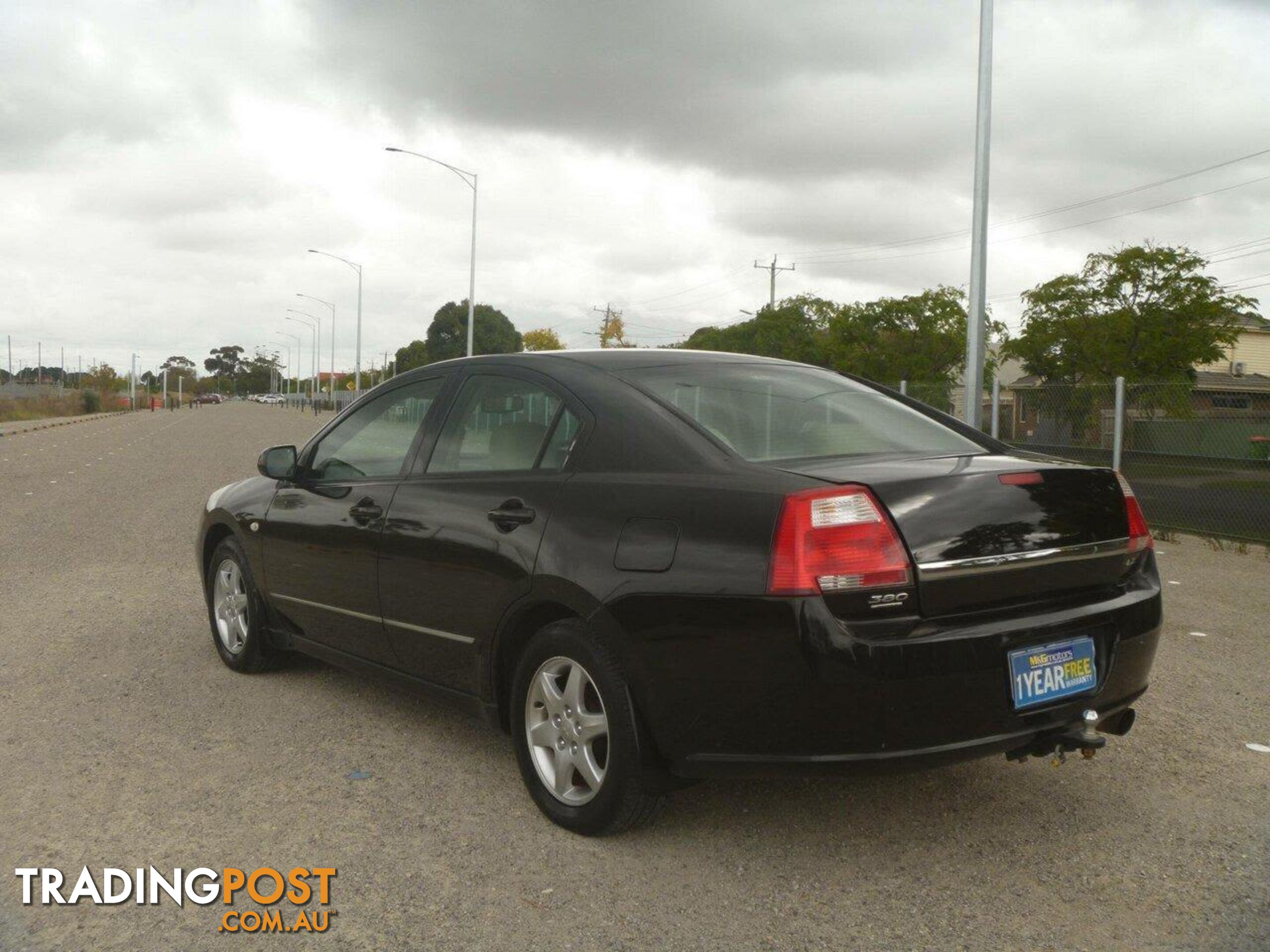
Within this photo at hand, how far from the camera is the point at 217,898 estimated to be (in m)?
3.25

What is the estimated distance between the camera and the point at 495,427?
4.31 meters

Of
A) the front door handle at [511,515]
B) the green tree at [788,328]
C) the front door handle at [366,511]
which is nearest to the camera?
the front door handle at [511,515]

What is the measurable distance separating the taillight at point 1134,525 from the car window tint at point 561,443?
174cm

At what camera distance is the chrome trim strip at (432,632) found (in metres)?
4.04

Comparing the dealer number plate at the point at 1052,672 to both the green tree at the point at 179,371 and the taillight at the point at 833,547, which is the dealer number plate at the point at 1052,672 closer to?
the taillight at the point at 833,547

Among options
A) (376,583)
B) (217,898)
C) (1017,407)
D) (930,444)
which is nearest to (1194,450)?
(1017,407)

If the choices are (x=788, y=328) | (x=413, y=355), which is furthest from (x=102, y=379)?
(x=788, y=328)

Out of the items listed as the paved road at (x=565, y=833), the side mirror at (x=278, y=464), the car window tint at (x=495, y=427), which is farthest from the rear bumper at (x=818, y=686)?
the side mirror at (x=278, y=464)

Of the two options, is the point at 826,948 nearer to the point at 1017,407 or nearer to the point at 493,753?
the point at 493,753

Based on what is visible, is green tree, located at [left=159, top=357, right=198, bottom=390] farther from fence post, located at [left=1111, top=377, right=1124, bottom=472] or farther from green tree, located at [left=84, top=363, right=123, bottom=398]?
fence post, located at [left=1111, top=377, right=1124, bottom=472]

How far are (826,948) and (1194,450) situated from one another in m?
10.6

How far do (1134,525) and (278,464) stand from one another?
3556mm

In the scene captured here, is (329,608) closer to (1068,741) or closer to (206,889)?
(206,889)

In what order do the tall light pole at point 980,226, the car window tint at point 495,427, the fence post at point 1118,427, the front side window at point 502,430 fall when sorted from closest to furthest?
the front side window at point 502,430, the car window tint at point 495,427, the fence post at point 1118,427, the tall light pole at point 980,226
